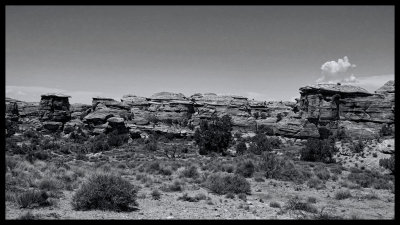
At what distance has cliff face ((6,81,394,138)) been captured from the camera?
4969cm

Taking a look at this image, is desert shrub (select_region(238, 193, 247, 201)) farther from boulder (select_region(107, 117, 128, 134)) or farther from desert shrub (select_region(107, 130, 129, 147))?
boulder (select_region(107, 117, 128, 134))

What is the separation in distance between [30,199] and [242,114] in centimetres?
5555

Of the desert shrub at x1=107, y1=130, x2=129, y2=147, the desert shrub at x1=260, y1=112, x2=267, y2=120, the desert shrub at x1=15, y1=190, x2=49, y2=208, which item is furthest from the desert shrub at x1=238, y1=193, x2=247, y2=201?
the desert shrub at x1=260, y1=112, x2=267, y2=120

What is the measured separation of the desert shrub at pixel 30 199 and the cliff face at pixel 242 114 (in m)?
36.8

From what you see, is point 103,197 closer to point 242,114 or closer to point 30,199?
point 30,199

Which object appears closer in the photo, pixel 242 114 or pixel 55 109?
pixel 55 109

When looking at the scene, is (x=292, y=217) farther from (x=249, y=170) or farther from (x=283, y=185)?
(x=249, y=170)

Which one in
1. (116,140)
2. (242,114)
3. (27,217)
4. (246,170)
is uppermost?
(242,114)

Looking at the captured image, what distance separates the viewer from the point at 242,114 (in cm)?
6500

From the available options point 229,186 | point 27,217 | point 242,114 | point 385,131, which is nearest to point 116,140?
point 229,186

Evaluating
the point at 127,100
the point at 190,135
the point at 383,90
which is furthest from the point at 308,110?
the point at 127,100

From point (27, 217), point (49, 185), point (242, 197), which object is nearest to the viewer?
point (27, 217)

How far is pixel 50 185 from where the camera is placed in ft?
48.7

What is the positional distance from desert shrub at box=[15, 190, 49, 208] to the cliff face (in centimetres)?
3682
